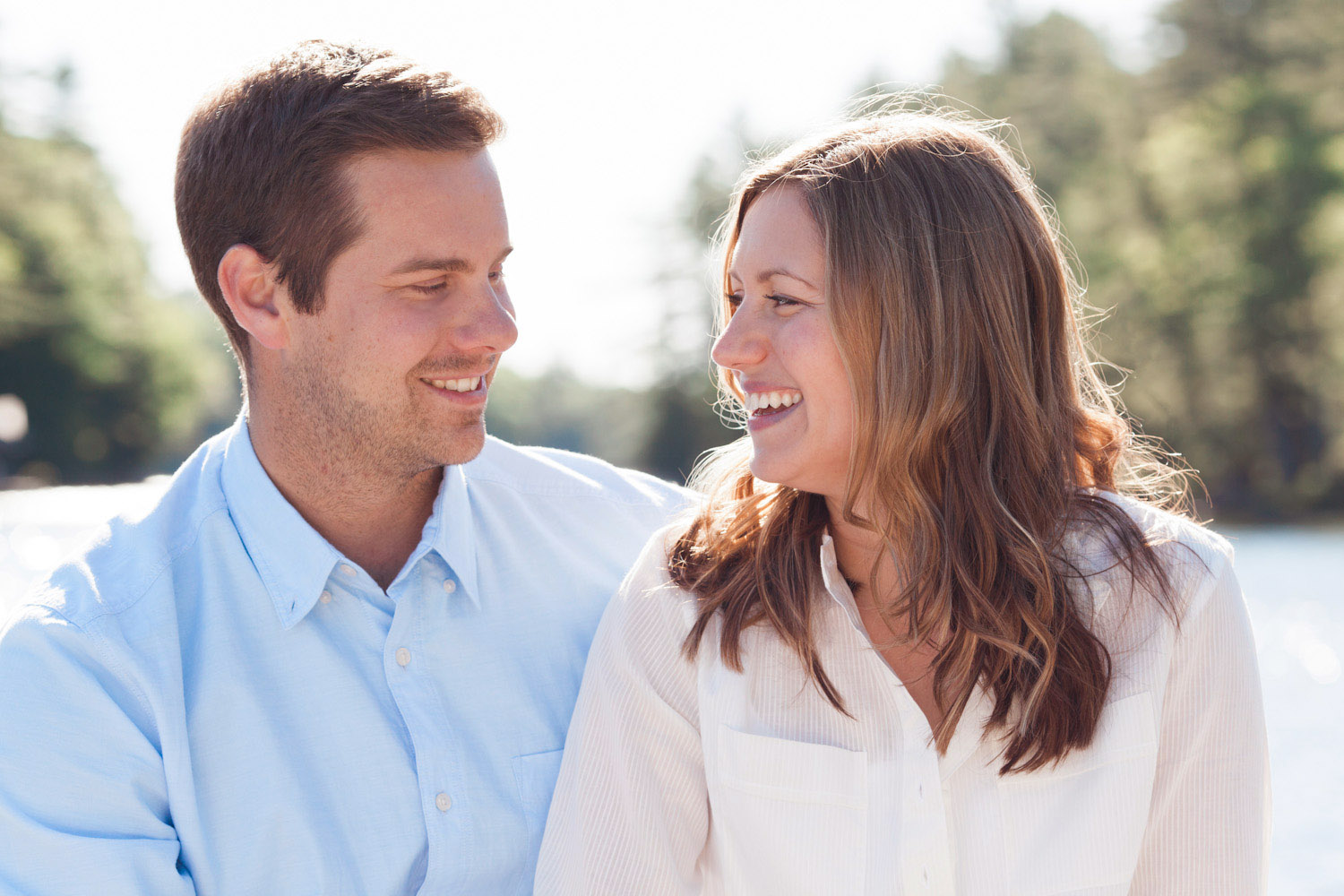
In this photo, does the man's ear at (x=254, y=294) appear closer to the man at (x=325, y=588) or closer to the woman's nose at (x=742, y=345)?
the man at (x=325, y=588)

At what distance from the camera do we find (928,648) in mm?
2287

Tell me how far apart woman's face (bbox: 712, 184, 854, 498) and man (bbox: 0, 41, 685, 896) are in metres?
0.55

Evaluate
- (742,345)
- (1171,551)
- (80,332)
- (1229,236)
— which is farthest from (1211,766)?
(80,332)

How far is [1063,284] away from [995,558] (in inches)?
22.5

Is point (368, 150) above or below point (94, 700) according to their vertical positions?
above

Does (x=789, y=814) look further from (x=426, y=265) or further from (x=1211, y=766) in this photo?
(x=426, y=265)

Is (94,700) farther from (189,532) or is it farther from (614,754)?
(614,754)

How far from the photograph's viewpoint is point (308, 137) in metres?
2.43

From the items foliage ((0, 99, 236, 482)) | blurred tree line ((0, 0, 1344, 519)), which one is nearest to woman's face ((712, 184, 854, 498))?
blurred tree line ((0, 0, 1344, 519))

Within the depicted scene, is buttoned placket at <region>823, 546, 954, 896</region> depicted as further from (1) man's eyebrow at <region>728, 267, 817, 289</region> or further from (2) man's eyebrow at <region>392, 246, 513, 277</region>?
(2) man's eyebrow at <region>392, 246, 513, 277</region>

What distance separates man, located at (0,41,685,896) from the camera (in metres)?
2.09

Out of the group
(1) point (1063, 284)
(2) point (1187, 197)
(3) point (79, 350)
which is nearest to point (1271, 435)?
(2) point (1187, 197)

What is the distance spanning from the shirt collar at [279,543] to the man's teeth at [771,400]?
0.87 metres

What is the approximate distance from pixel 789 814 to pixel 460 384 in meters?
1.10
